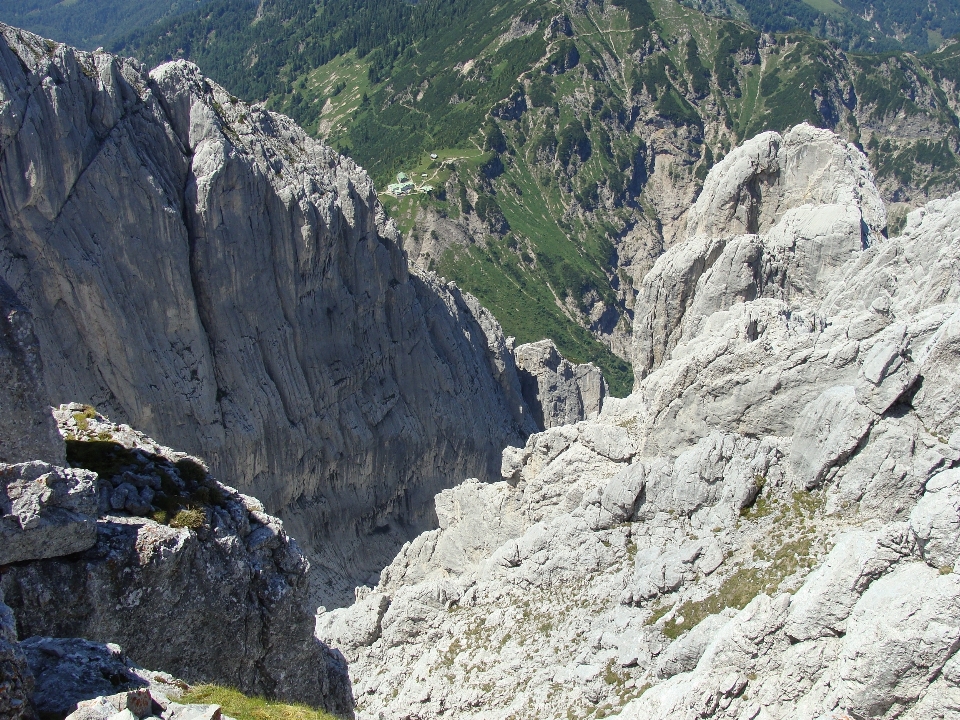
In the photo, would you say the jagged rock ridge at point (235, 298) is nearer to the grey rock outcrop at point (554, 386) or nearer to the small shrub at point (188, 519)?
the grey rock outcrop at point (554, 386)

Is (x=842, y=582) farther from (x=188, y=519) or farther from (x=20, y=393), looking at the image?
(x=20, y=393)

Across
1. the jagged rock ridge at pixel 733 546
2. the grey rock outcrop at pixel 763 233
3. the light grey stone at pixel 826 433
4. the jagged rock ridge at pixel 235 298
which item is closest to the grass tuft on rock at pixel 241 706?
the jagged rock ridge at pixel 733 546

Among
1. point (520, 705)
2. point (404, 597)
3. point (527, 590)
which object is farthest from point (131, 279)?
point (520, 705)

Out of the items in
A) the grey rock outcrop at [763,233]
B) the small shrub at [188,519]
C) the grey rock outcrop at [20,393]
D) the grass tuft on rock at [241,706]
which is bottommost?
the grass tuft on rock at [241,706]

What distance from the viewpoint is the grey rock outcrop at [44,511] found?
21719mm

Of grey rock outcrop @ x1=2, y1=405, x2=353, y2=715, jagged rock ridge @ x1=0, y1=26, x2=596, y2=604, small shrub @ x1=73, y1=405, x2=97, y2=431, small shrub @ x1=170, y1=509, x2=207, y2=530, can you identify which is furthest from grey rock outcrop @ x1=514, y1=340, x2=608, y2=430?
small shrub @ x1=170, y1=509, x2=207, y2=530

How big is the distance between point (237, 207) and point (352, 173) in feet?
50.4

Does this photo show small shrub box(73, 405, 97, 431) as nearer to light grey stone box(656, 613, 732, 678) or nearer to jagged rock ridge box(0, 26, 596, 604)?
light grey stone box(656, 613, 732, 678)

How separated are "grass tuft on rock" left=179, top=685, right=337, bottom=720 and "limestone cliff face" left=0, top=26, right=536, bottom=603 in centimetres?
3677

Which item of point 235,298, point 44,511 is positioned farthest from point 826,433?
point 235,298

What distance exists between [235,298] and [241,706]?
4580 cm

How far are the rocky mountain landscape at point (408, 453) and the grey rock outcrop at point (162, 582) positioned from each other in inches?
4.0

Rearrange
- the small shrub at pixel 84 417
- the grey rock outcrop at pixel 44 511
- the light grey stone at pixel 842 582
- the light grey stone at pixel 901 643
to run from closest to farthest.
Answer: the grey rock outcrop at pixel 44 511
the light grey stone at pixel 901 643
the light grey stone at pixel 842 582
the small shrub at pixel 84 417

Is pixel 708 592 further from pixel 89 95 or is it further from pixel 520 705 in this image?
pixel 89 95
